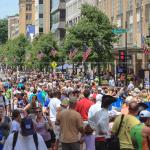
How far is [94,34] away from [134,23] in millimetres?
7600

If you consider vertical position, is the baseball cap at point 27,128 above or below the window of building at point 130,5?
below

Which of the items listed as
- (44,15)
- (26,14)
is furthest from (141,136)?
(26,14)

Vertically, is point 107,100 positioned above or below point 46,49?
below


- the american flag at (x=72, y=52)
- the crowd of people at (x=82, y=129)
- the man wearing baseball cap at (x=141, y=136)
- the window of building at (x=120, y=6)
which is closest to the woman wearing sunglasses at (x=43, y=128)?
the crowd of people at (x=82, y=129)

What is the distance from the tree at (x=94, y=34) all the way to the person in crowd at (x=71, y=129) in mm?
43849

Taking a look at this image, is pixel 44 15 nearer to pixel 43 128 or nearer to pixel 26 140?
pixel 43 128

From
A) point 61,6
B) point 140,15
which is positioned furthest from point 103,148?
point 61,6

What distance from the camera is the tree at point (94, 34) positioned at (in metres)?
56.4

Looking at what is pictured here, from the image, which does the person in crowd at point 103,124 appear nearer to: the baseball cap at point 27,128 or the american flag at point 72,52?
the baseball cap at point 27,128

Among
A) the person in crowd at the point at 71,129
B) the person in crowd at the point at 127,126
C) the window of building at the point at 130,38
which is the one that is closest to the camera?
the person in crowd at the point at 127,126

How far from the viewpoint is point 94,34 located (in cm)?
5694

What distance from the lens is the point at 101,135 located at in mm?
12391

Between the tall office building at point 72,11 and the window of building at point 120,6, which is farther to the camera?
the tall office building at point 72,11

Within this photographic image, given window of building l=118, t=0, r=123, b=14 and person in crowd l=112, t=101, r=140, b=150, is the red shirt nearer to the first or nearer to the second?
person in crowd l=112, t=101, r=140, b=150
